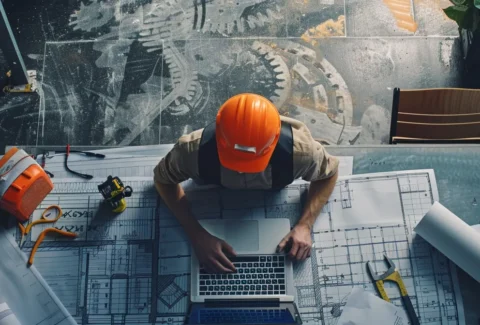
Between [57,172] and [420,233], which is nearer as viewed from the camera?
[420,233]

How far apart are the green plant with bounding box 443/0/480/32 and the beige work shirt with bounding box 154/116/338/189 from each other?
3.36 ft

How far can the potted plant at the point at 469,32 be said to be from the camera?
7.25ft

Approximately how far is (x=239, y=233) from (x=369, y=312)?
0.43 metres

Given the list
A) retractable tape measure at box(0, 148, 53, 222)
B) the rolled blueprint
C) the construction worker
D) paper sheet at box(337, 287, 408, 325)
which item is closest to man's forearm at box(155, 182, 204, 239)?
the construction worker

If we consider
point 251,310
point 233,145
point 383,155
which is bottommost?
point 251,310

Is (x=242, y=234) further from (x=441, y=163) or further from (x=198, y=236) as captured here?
(x=441, y=163)

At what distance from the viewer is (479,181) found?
66.1 inches

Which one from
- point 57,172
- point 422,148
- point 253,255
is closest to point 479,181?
point 422,148

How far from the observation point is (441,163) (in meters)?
1.70

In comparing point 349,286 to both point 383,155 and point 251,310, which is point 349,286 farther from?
point 383,155

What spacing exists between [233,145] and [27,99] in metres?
1.49

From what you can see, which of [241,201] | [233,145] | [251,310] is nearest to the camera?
[233,145]

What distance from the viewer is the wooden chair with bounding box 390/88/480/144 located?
74.8 inches

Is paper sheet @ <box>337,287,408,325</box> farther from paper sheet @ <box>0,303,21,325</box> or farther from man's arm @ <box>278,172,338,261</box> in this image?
paper sheet @ <box>0,303,21,325</box>
